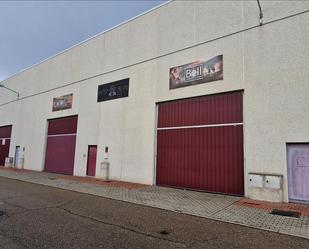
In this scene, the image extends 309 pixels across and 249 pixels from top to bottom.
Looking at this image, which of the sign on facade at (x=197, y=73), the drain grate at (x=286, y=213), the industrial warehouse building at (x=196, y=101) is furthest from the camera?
the sign on facade at (x=197, y=73)

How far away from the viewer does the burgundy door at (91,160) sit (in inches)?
720


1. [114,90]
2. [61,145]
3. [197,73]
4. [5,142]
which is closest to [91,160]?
[61,145]

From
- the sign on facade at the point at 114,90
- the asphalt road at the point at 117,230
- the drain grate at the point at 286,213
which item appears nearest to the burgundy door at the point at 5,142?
the sign on facade at the point at 114,90

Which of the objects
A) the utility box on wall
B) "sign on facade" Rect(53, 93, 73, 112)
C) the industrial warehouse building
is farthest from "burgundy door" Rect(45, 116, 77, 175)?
the utility box on wall

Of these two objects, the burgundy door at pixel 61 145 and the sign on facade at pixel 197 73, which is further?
the burgundy door at pixel 61 145

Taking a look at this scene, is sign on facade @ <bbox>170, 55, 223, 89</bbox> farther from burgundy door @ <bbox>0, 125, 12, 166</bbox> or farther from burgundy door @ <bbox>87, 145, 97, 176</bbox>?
burgundy door @ <bbox>0, 125, 12, 166</bbox>

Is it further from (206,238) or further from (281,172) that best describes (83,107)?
(206,238)

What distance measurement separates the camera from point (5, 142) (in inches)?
1129

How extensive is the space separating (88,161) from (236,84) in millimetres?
11387

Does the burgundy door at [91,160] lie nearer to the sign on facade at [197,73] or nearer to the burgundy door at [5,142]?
the sign on facade at [197,73]

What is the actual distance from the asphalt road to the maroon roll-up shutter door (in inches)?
176

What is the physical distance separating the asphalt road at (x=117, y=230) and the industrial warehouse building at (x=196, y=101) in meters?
4.59

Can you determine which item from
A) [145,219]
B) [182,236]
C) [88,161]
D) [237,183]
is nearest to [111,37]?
[88,161]

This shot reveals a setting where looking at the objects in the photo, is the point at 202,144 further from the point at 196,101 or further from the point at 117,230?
the point at 117,230
